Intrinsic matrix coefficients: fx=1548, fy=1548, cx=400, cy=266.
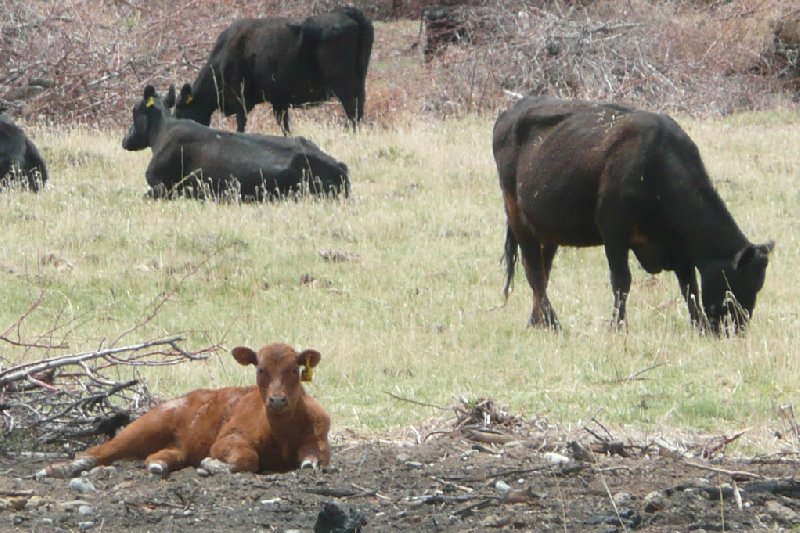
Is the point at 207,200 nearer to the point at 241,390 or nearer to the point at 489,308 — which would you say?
Answer: the point at 489,308

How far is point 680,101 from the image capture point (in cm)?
2384

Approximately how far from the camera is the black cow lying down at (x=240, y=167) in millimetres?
16734

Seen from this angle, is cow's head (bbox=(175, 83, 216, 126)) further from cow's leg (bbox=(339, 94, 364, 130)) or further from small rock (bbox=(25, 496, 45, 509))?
small rock (bbox=(25, 496, 45, 509))

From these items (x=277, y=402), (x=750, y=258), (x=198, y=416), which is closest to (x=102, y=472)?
(x=198, y=416)

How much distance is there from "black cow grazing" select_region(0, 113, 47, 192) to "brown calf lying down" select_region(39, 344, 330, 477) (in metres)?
10.2

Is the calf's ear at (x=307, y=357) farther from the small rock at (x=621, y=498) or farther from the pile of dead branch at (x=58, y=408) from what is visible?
the small rock at (x=621, y=498)

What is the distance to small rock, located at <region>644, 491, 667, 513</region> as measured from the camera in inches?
243

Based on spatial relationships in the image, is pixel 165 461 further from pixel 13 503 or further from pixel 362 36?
pixel 362 36

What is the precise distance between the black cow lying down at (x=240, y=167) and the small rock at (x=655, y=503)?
10586mm

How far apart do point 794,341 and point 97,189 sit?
912 centimetres

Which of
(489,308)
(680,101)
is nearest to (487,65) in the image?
(680,101)

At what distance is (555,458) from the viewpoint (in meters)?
7.19

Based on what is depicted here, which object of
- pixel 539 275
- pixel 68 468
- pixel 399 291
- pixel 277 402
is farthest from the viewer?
pixel 399 291

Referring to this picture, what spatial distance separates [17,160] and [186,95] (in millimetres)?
5117
